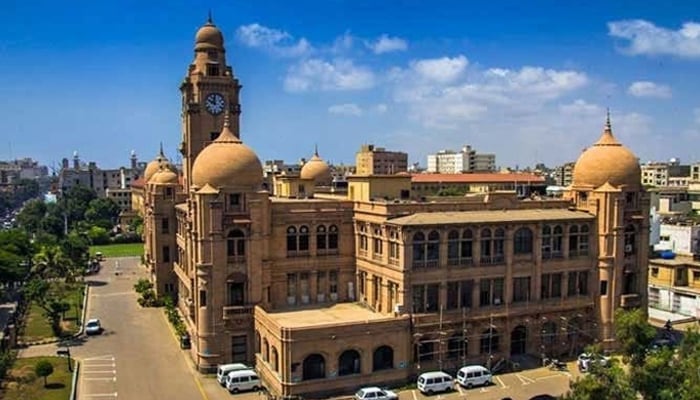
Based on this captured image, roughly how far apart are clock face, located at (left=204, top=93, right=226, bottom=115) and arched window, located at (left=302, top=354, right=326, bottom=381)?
108ft

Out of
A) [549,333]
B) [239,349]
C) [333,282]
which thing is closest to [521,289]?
[549,333]

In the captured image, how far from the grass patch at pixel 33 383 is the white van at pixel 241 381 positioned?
10.3 metres

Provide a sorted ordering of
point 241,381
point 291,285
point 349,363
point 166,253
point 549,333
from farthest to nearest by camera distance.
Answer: point 166,253 → point 291,285 → point 549,333 → point 349,363 → point 241,381

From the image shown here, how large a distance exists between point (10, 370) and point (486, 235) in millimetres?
36013

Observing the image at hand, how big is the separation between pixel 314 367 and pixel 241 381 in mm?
5071

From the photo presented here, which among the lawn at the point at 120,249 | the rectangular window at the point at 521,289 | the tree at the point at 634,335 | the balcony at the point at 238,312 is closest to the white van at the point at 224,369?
the balcony at the point at 238,312

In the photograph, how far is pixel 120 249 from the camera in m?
117

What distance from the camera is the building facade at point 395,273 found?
44.2 m

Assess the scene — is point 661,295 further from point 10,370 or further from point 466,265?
point 10,370

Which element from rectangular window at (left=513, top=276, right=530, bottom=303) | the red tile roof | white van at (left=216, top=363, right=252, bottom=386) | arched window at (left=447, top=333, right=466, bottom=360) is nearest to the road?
white van at (left=216, top=363, right=252, bottom=386)

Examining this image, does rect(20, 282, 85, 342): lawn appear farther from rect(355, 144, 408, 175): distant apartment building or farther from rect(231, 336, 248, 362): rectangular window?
rect(355, 144, 408, 175): distant apartment building

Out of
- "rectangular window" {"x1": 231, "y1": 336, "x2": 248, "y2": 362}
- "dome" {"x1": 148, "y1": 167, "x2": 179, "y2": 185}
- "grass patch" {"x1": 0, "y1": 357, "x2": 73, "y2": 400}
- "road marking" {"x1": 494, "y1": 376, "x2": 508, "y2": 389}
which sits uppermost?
"dome" {"x1": 148, "y1": 167, "x2": 179, "y2": 185}

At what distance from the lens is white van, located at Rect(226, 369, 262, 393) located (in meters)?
42.7

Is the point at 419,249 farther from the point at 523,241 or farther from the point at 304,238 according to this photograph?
the point at 304,238
